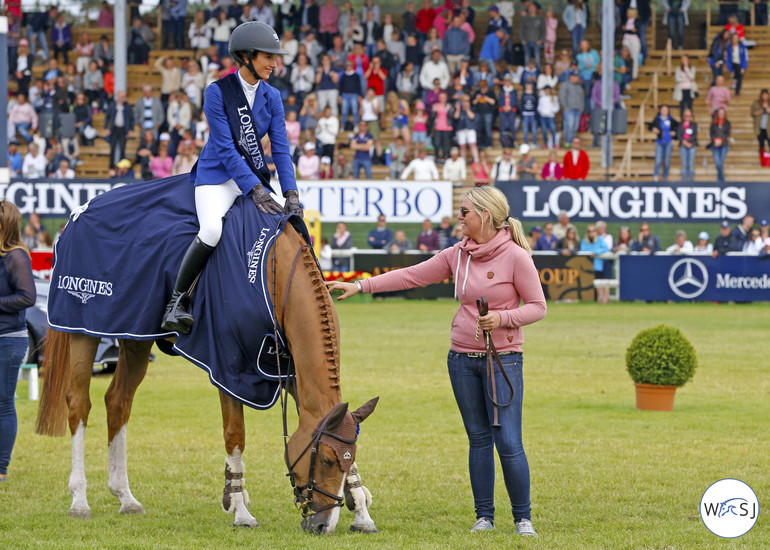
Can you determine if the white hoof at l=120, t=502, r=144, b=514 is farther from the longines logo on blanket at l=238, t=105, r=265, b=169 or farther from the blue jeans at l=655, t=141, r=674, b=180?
the blue jeans at l=655, t=141, r=674, b=180

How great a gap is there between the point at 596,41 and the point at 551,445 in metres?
25.7

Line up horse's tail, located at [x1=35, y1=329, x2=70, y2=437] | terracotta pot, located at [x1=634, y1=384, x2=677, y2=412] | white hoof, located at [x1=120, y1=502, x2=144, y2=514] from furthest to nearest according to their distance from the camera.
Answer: terracotta pot, located at [x1=634, y1=384, x2=677, y2=412], horse's tail, located at [x1=35, y1=329, x2=70, y2=437], white hoof, located at [x1=120, y1=502, x2=144, y2=514]

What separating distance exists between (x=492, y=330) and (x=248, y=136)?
213cm

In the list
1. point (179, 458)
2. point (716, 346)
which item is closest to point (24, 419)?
point (179, 458)

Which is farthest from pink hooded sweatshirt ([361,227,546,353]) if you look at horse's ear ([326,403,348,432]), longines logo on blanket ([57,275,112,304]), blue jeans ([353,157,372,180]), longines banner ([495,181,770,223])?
blue jeans ([353,157,372,180])

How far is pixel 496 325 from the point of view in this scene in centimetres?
652

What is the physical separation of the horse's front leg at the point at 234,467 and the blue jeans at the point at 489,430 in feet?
4.53

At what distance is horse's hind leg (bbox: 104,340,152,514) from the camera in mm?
7684

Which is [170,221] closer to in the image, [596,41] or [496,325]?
[496,325]

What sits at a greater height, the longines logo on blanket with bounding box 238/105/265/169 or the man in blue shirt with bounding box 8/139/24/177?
the man in blue shirt with bounding box 8/139/24/177

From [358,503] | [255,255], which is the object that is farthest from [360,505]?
[255,255]

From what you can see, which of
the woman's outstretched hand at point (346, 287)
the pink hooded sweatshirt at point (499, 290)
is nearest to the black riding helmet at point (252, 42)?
the woman's outstretched hand at point (346, 287)

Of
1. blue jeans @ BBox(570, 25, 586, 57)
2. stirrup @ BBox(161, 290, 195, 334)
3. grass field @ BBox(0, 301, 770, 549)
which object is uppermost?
blue jeans @ BBox(570, 25, 586, 57)

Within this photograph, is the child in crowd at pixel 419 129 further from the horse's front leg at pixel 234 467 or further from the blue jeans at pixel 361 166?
the horse's front leg at pixel 234 467
